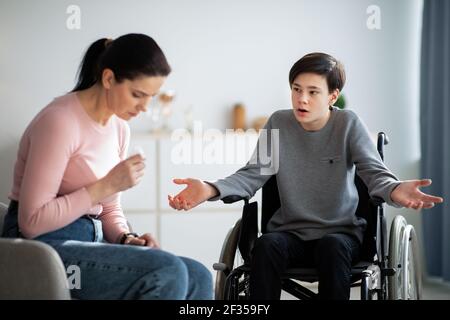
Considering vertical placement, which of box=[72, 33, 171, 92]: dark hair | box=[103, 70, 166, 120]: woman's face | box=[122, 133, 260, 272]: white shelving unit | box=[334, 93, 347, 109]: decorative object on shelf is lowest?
box=[122, 133, 260, 272]: white shelving unit

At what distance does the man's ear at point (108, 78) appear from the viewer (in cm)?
181

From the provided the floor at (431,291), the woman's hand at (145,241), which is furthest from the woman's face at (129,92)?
the floor at (431,291)

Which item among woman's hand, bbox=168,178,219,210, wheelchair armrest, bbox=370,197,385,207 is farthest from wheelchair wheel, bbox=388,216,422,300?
woman's hand, bbox=168,178,219,210

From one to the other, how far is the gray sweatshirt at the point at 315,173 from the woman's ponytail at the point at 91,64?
0.60 meters

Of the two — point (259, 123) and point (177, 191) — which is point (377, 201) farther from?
point (259, 123)

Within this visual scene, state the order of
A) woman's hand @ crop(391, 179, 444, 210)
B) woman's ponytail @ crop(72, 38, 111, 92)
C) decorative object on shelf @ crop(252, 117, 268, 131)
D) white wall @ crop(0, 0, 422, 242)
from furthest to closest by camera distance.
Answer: decorative object on shelf @ crop(252, 117, 268, 131), white wall @ crop(0, 0, 422, 242), woman's hand @ crop(391, 179, 444, 210), woman's ponytail @ crop(72, 38, 111, 92)

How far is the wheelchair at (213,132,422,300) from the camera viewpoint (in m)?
2.31

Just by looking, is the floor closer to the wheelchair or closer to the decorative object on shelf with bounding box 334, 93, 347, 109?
the decorative object on shelf with bounding box 334, 93, 347, 109

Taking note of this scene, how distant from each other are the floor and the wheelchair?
1.50m

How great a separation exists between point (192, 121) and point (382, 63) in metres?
1.27

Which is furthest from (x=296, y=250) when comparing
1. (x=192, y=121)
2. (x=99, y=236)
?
(x=192, y=121)
